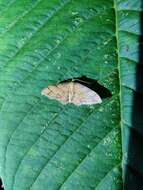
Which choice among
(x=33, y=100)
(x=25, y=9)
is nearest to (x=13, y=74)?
(x=33, y=100)

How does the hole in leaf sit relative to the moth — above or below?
above

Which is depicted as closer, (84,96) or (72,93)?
(84,96)

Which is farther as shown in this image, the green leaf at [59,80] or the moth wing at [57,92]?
the moth wing at [57,92]

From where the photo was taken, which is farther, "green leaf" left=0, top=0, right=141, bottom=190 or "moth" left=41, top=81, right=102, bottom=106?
"moth" left=41, top=81, right=102, bottom=106
